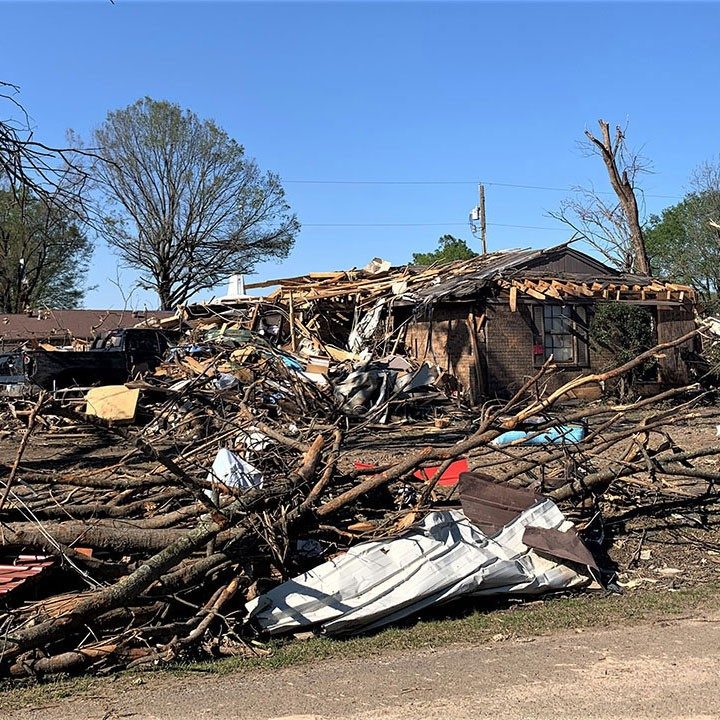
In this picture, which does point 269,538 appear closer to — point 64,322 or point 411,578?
point 411,578

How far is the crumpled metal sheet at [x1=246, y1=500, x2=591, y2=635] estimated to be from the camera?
5.64m

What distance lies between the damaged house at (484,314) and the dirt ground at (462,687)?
45.0ft

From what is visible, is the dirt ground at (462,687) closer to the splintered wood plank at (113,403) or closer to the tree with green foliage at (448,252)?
the splintered wood plank at (113,403)

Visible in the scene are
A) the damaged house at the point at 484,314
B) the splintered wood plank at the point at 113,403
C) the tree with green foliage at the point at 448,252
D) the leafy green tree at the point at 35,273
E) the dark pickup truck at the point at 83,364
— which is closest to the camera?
the splintered wood plank at the point at 113,403

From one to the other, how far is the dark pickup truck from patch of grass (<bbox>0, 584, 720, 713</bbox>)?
12217mm

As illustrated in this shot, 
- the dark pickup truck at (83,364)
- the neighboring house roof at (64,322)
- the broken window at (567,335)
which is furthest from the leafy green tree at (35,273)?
the broken window at (567,335)

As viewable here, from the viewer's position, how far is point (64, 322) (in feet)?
113

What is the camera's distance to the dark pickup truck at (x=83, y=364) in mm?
16734

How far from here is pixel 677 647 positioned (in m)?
5.09

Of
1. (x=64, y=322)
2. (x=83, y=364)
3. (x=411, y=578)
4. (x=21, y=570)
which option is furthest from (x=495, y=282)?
(x=64, y=322)

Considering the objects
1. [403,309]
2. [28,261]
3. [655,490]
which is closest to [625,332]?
[403,309]

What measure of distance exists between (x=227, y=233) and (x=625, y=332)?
2531 centimetres

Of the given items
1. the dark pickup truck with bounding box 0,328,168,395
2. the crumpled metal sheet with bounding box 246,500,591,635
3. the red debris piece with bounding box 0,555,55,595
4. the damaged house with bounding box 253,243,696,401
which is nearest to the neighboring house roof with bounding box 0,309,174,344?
the dark pickup truck with bounding box 0,328,168,395

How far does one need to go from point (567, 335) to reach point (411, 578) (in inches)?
599
